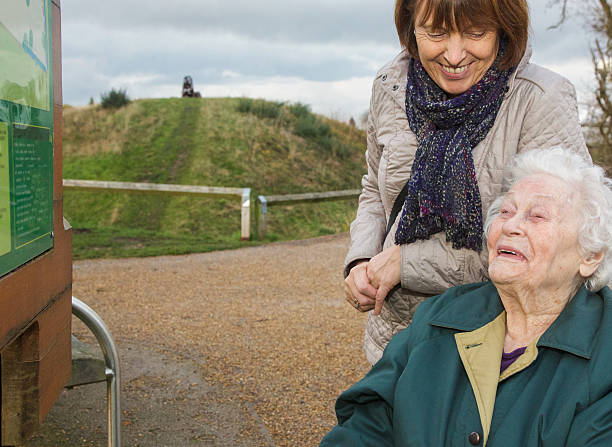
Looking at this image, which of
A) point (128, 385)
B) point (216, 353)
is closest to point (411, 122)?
point (128, 385)

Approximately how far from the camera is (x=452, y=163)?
6.75ft

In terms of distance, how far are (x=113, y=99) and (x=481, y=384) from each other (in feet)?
74.1

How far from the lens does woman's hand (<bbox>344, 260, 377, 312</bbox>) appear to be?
7.55 feet

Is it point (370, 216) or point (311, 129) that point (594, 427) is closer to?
point (370, 216)

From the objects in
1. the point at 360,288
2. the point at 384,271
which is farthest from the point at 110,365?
the point at 384,271

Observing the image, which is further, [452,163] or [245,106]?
[245,106]

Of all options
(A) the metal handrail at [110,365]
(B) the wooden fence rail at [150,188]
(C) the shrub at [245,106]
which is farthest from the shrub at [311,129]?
(A) the metal handrail at [110,365]

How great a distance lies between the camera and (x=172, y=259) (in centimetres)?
961

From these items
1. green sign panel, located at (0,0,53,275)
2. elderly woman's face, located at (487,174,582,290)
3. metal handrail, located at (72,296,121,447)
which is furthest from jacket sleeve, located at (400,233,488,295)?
metal handrail, located at (72,296,121,447)

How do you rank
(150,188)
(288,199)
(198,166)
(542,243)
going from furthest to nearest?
(198,166)
(288,199)
(150,188)
(542,243)

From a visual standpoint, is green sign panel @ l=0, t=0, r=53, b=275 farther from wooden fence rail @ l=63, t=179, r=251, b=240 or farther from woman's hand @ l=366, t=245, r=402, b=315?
wooden fence rail @ l=63, t=179, r=251, b=240

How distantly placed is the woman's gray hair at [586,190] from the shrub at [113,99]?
22023mm

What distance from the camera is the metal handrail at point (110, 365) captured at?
8.96ft

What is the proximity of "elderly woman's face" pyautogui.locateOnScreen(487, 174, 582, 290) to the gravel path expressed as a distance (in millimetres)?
2258
